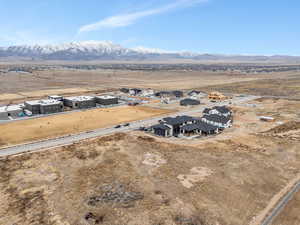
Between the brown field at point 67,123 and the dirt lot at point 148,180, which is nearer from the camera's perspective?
the dirt lot at point 148,180

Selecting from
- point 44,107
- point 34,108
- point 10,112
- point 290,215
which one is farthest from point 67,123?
point 290,215

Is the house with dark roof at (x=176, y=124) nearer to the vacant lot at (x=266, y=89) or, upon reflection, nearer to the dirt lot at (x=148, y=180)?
the dirt lot at (x=148, y=180)

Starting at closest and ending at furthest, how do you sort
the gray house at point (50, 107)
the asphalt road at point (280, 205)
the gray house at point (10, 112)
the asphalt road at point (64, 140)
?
1. the asphalt road at point (280, 205)
2. the asphalt road at point (64, 140)
3. the gray house at point (10, 112)
4. the gray house at point (50, 107)

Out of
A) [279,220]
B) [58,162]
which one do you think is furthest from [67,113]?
[279,220]

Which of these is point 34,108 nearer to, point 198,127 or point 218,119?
point 198,127

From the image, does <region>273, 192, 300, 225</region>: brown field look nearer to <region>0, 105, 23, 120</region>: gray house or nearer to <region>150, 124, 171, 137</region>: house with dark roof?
<region>150, 124, 171, 137</region>: house with dark roof

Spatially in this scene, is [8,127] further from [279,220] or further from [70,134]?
[279,220]

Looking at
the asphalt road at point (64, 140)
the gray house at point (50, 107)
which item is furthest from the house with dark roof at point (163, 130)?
the gray house at point (50, 107)
